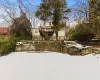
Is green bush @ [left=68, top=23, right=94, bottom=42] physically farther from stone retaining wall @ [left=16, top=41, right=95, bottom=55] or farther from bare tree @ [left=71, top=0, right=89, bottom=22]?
stone retaining wall @ [left=16, top=41, right=95, bottom=55]

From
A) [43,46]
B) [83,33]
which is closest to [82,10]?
[83,33]

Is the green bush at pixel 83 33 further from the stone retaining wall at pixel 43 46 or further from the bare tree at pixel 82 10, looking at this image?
the stone retaining wall at pixel 43 46

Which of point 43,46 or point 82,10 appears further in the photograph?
point 82,10

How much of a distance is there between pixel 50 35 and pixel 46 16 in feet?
7.85

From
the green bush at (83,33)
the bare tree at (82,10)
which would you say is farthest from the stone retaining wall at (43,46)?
the bare tree at (82,10)

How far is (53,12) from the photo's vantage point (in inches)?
538

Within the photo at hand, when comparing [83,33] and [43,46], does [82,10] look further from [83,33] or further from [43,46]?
[43,46]

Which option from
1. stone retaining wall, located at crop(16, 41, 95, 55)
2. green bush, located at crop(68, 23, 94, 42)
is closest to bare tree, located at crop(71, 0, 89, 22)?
green bush, located at crop(68, 23, 94, 42)

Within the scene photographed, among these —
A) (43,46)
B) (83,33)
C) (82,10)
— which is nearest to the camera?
(43,46)

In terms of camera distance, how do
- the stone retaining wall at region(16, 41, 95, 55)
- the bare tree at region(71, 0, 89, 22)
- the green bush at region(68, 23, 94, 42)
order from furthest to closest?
the bare tree at region(71, 0, 89, 22), the green bush at region(68, 23, 94, 42), the stone retaining wall at region(16, 41, 95, 55)

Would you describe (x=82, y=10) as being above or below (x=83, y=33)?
above

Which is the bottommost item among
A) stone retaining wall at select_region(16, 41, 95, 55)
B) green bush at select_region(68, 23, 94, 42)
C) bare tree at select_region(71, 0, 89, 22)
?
stone retaining wall at select_region(16, 41, 95, 55)

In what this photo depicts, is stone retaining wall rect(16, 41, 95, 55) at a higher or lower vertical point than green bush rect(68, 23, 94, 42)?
lower

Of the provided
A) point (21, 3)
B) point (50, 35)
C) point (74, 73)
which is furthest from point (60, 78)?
point (50, 35)
